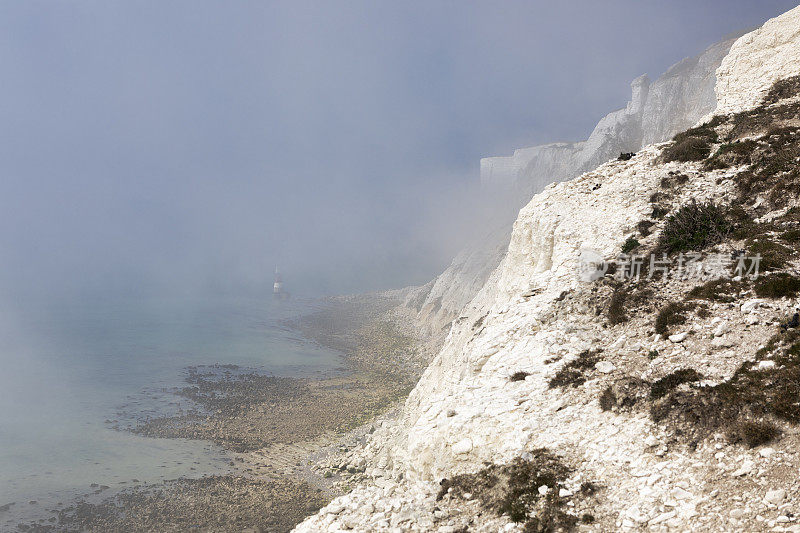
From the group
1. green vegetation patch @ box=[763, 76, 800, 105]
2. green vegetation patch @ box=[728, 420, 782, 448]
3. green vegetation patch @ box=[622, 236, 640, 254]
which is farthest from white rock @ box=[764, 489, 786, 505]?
green vegetation patch @ box=[763, 76, 800, 105]

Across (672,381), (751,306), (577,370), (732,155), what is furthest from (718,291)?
(732,155)

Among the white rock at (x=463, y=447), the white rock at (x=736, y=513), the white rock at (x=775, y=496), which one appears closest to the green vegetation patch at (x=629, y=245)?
the white rock at (x=463, y=447)

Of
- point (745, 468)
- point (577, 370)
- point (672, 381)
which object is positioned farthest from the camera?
point (577, 370)

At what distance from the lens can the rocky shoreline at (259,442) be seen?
1026 inches

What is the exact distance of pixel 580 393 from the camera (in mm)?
11727

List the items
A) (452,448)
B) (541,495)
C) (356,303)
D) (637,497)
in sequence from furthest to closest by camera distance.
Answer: (356,303) → (452,448) → (541,495) → (637,497)

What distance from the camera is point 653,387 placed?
34.3 ft

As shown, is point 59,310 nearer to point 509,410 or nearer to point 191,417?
point 191,417

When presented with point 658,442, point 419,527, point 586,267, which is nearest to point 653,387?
point 658,442

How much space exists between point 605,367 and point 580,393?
1.26m

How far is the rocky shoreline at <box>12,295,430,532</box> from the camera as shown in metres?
26.1

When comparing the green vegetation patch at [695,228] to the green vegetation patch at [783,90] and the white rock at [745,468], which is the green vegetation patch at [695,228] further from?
the green vegetation patch at [783,90]

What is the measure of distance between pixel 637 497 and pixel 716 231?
12.2 metres

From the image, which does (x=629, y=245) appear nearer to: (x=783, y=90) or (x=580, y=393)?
(x=580, y=393)
